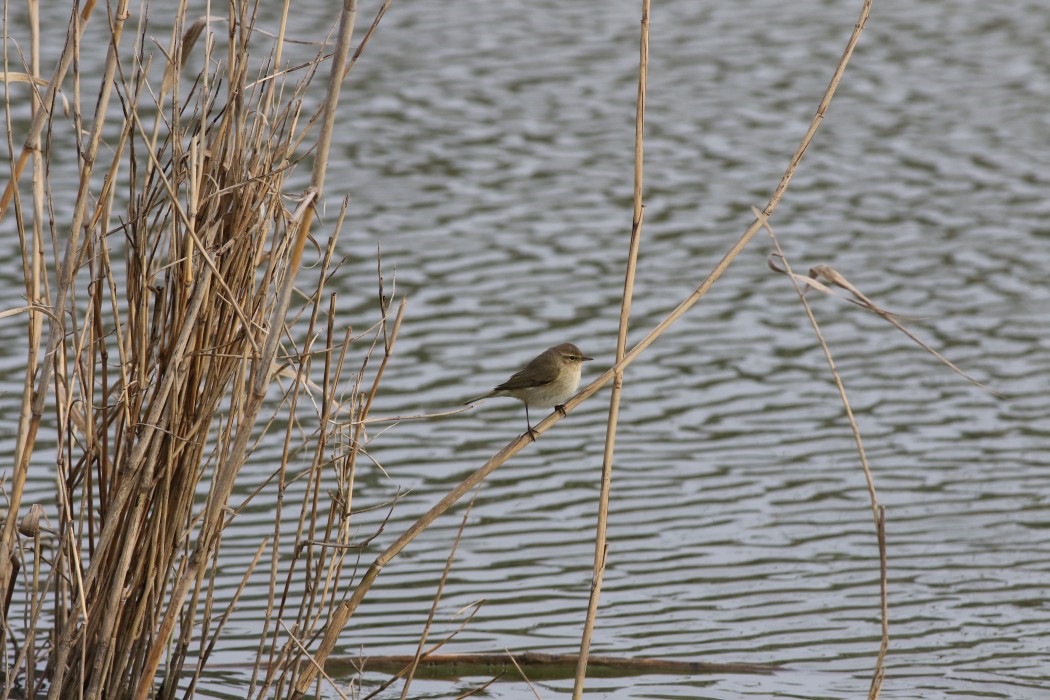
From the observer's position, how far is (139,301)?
4270 millimetres

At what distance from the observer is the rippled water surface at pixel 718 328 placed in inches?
241

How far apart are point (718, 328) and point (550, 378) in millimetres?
4122

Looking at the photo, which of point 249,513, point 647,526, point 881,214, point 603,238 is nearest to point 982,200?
point 881,214

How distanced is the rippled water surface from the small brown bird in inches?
24.0

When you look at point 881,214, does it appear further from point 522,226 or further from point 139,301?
point 139,301

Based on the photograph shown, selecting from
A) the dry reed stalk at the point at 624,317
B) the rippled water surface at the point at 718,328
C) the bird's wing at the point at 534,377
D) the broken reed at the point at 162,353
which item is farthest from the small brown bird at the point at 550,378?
the dry reed stalk at the point at 624,317

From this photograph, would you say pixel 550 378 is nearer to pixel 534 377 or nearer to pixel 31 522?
pixel 534 377

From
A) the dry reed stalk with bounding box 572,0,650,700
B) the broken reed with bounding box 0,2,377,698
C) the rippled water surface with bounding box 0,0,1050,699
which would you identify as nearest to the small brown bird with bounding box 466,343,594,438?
the rippled water surface with bounding box 0,0,1050,699

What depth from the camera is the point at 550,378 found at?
17.7 feet

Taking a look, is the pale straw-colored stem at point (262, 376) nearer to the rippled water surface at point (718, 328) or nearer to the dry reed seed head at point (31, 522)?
the dry reed seed head at point (31, 522)

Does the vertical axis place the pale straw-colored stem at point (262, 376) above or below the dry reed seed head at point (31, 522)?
above

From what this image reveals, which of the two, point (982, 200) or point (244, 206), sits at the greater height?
point (244, 206)

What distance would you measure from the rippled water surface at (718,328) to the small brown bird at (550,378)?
2.00 feet

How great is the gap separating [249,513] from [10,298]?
2.83 meters
